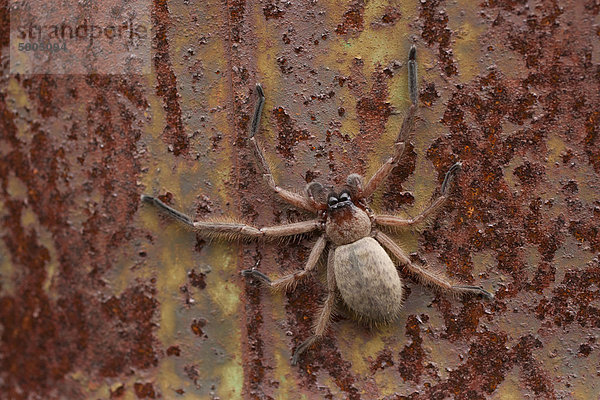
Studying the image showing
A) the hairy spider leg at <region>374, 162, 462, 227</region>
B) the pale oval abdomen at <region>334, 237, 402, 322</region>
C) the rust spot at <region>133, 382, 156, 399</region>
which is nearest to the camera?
the rust spot at <region>133, 382, 156, 399</region>

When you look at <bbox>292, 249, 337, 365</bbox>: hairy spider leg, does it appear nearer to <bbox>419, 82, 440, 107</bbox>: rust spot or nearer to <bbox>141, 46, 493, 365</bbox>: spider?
<bbox>141, 46, 493, 365</bbox>: spider

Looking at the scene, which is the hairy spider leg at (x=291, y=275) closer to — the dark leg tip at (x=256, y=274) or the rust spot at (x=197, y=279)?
the dark leg tip at (x=256, y=274)

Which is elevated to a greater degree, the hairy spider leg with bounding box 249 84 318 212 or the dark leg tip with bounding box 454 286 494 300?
the hairy spider leg with bounding box 249 84 318 212

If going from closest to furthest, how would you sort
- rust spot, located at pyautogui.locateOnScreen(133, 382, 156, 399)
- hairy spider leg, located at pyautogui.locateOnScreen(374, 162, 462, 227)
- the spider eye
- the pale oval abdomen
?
rust spot, located at pyautogui.locateOnScreen(133, 382, 156, 399)
hairy spider leg, located at pyautogui.locateOnScreen(374, 162, 462, 227)
the pale oval abdomen
the spider eye

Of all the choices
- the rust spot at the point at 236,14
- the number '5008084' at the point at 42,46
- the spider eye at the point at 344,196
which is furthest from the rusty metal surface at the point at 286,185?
the spider eye at the point at 344,196

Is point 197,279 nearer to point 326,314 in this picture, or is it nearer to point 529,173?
point 326,314

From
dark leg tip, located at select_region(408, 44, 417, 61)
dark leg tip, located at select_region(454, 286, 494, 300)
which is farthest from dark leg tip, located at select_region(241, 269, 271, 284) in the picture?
dark leg tip, located at select_region(408, 44, 417, 61)

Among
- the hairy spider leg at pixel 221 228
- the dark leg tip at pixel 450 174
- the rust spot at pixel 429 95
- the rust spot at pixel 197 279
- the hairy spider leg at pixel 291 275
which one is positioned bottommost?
the hairy spider leg at pixel 291 275
